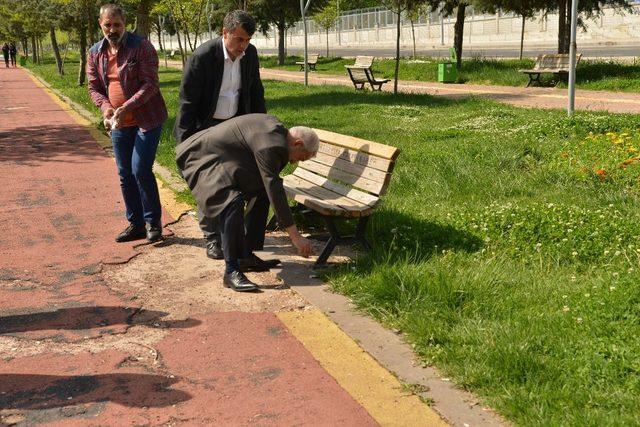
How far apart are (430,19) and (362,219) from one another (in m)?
54.9

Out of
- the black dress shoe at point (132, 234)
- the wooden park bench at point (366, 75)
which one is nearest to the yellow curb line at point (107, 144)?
the black dress shoe at point (132, 234)

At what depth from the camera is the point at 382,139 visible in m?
11.5

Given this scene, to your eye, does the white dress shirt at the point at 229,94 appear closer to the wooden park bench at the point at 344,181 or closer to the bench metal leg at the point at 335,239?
the wooden park bench at the point at 344,181

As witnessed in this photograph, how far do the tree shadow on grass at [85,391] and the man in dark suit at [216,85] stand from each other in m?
2.00

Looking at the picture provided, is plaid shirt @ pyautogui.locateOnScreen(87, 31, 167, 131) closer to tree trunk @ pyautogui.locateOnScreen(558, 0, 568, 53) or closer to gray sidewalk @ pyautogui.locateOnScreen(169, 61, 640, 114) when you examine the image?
gray sidewalk @ pyautogui.locateOnScreen(169, 61, 640, 114)

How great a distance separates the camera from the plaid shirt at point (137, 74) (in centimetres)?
661

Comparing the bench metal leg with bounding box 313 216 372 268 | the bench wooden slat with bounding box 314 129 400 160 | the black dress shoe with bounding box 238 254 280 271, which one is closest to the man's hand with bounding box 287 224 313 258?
the bench metal leg with bounding box 313 216 372 268

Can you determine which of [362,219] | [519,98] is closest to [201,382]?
[362,219]

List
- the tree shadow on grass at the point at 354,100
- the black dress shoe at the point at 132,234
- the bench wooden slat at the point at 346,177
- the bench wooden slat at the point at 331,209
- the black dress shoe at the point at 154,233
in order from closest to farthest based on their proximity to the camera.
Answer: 1. the bench wooden slat at the point at 331,209
2. the bench wooden slat at the point at 346,177
3. the black dress shoe at the point at 154,233
4. the black dress shoe at the point at 132,234
5. the tree shadow on grass at the point at 354,100

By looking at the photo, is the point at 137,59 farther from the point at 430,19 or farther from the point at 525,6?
the point at 430,19

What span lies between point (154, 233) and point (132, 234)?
0.93ft

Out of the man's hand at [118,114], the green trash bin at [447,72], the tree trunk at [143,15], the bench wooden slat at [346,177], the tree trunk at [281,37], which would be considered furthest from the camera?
the tree trunk at [281,37]

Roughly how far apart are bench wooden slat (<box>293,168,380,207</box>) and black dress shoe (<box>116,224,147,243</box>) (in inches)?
56.4

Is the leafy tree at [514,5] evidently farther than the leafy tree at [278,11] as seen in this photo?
No
